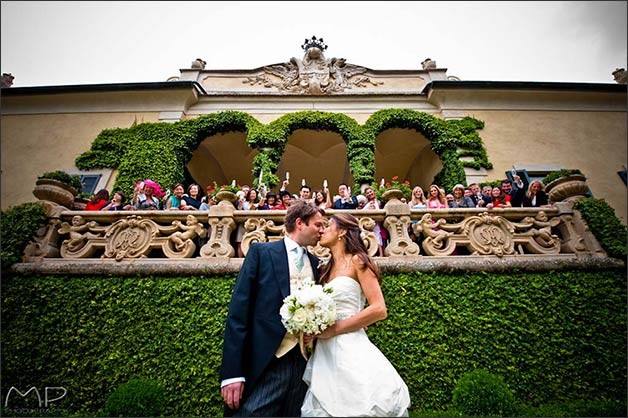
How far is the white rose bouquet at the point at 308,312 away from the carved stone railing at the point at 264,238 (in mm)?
3234

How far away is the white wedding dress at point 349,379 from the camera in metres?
2.12

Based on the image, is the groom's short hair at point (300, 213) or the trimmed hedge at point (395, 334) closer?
the groom's short hair at point (300, 213)

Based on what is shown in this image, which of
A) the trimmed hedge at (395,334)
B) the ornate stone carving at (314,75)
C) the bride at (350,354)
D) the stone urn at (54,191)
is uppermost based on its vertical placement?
the ornate stone carving at (314,75)

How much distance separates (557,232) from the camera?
620cm

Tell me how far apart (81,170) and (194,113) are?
15.1ft

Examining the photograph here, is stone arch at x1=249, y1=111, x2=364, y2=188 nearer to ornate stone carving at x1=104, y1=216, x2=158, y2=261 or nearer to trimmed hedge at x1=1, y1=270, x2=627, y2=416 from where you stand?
ornate stone carving at x1=104, y1=216, x2=158, y2=261

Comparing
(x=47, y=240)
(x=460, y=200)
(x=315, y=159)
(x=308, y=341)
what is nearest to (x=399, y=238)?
(x=460, y=200)

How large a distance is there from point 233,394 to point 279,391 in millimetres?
333

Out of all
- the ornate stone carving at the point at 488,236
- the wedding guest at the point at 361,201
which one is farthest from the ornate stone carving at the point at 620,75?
the wedding guest at the point at 361,201

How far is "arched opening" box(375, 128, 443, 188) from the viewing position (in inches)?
539

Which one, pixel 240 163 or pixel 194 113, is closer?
pixel 194 113

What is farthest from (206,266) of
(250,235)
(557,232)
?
(557,232)

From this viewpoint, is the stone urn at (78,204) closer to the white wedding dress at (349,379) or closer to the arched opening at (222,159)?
the white wedding dress at (349,379)

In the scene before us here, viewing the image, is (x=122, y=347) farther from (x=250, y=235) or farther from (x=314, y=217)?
(x=314, y=217)
